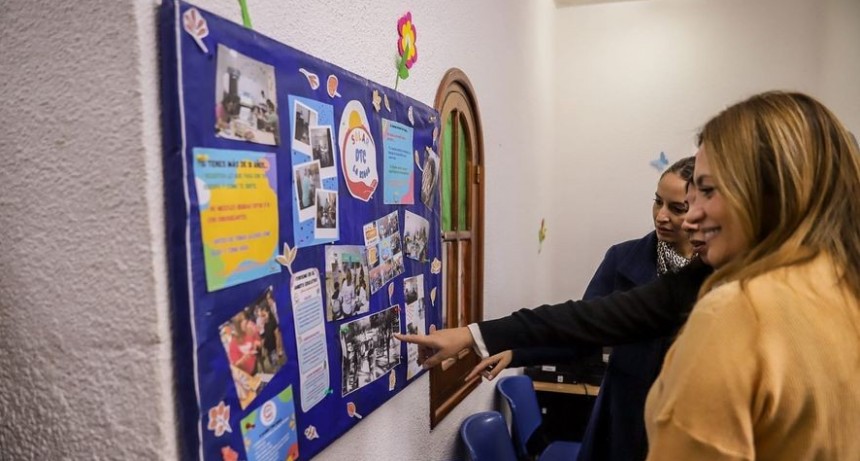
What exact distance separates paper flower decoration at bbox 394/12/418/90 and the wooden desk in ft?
6.75

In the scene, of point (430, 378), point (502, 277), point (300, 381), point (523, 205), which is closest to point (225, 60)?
point (300, 381)

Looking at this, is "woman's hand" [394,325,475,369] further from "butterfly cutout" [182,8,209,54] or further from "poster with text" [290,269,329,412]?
"butterfly cutout" [182,8,209,54]

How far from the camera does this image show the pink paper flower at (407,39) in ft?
4.02

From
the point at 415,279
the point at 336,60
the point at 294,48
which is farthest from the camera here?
the point at 415,279

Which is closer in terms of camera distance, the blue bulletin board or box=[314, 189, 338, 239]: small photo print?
the blue bulletin board

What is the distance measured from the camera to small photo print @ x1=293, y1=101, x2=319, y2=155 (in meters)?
0.81

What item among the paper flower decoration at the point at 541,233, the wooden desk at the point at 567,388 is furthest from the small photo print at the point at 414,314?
the paper flower decoration at the point at 541,233

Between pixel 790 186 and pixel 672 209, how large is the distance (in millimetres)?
908

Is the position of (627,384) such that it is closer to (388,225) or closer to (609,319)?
(609,319)

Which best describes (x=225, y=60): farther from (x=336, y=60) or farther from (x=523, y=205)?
(x=523, y=205)

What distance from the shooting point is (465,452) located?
1.79 metres

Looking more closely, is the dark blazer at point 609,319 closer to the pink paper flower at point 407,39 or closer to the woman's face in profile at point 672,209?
the woman's face in profile at point 672,209

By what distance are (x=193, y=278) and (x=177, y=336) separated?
0.07 meters

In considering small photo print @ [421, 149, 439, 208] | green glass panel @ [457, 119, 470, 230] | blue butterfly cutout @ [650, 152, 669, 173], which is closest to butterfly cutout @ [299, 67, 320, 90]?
small photo print @ [421, 149, 439, 208]
